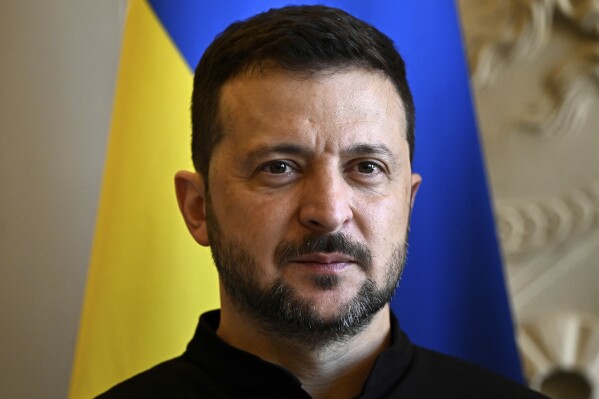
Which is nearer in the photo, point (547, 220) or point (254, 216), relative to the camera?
point (254, 216)

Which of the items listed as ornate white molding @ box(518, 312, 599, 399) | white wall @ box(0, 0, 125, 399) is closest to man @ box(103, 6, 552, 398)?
white wall @ box(0, 0, 125, 399)

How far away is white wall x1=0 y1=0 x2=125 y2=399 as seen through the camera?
5.16ft

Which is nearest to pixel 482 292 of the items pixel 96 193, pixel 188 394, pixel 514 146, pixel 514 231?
pixel 514 231

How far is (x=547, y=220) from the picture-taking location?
188 centimetres

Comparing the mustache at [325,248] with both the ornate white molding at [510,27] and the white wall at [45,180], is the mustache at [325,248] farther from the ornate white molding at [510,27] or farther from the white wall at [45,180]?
the ornate white molding at [510,27]

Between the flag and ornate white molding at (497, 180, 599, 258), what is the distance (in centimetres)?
35

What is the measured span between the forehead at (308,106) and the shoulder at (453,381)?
35 centimetres

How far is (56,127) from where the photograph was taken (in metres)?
1.64

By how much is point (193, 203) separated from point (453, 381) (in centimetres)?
48

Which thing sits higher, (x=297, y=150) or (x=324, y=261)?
(x=297, y=150)

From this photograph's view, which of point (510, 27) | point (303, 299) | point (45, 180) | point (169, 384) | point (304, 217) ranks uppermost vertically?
point (510, 27)

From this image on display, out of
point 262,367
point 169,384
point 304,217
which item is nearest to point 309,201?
point 304,217

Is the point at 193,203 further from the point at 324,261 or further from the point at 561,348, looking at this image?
the point at 561,348

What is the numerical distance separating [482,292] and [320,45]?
650mm
